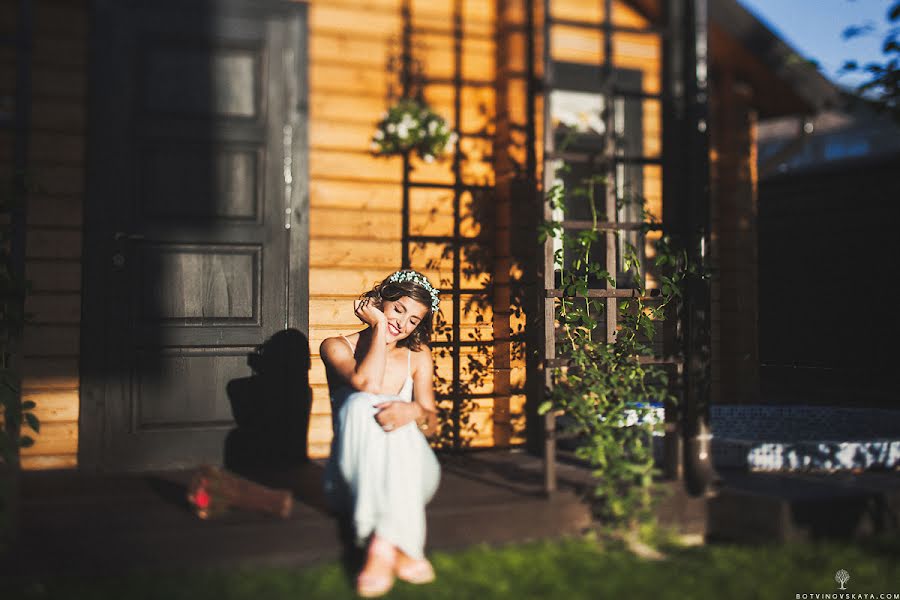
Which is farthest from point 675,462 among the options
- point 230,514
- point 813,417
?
point 813,417

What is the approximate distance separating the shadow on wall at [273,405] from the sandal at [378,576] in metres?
1.79

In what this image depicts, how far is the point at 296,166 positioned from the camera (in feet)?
16.5

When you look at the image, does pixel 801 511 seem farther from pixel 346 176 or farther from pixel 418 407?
pixel 346 176

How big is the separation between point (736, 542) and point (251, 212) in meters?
3.00

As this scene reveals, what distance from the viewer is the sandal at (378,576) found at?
299 centimetres

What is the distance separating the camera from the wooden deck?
3150 millimetres

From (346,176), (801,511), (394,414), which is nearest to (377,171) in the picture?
→ (346,176)

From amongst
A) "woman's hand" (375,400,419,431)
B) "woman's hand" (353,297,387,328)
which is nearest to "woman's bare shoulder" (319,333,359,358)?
"woman's hand" (353,297,387,328)

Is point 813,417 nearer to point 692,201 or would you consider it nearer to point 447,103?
point 692,201

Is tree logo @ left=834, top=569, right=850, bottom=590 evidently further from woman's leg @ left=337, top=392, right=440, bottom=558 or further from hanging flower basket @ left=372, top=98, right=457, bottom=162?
hanging flower basket @ left=372, top=98, right=457, bottom=162

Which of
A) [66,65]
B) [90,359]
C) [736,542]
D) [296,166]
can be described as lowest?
[736,542]

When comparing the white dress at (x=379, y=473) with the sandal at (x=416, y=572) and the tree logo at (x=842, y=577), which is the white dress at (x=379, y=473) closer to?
the sandal at (x=416, y=572)

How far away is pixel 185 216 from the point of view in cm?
481

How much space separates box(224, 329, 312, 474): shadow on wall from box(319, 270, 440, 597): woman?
117 centimetres
